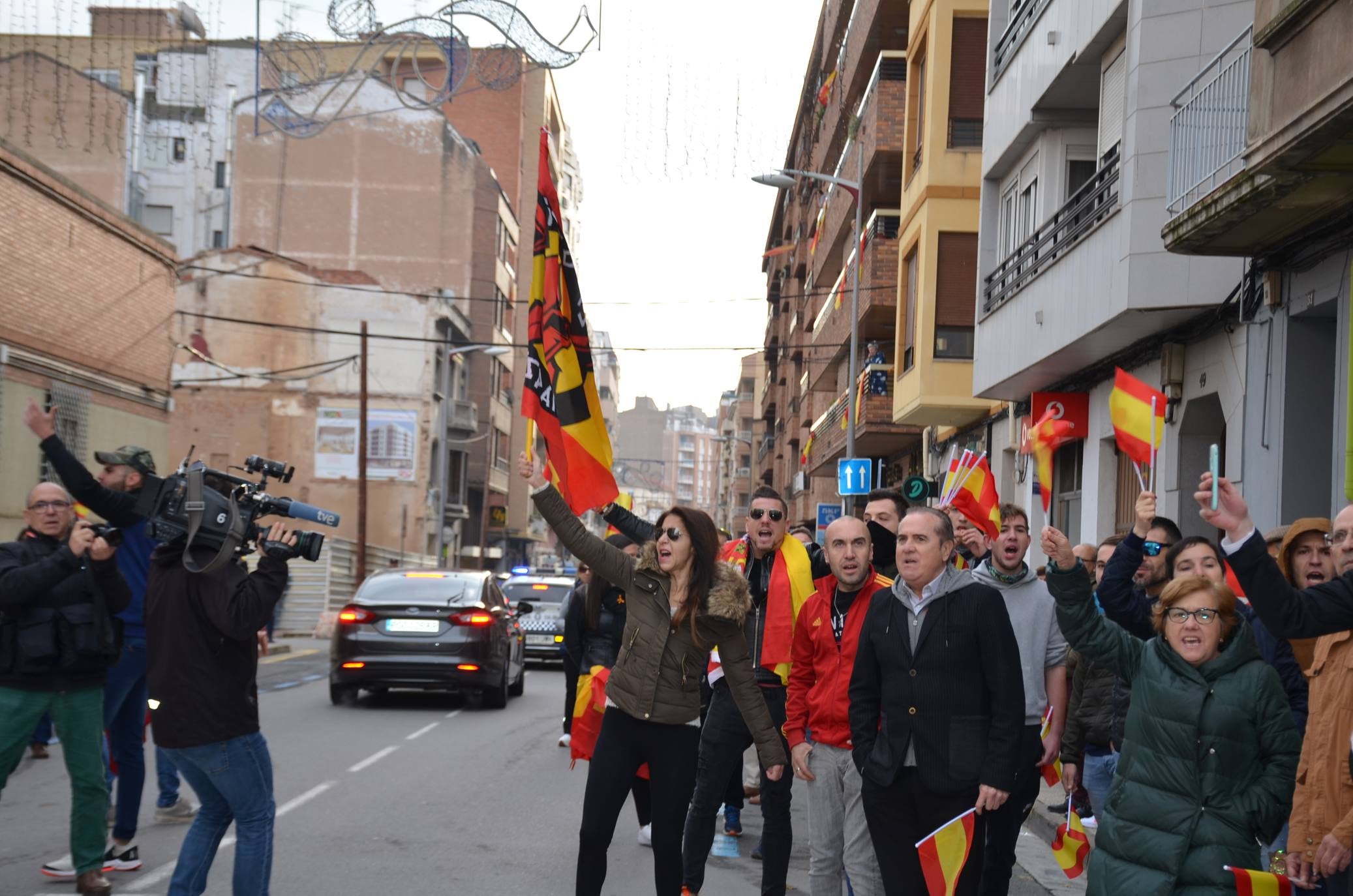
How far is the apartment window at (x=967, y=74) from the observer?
23.3 metres

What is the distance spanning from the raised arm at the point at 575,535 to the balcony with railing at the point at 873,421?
2151 cm

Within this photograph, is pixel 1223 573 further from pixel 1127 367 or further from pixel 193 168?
pixel 193 168

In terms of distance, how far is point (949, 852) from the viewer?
205 inches

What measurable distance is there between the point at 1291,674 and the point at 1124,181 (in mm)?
8458

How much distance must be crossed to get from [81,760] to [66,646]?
54cm

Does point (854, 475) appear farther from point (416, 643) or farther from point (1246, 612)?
point (1246, 612)

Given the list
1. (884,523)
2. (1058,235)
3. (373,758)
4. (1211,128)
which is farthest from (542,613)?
(884,523)

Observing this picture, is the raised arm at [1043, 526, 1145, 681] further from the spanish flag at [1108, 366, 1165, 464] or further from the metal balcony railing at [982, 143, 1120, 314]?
the metal balcony railing at [982, 143, 1120, 314]

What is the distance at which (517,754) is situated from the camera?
42.7 ft

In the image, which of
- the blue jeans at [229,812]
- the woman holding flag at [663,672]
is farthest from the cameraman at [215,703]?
the woman holding flag at [663,672]

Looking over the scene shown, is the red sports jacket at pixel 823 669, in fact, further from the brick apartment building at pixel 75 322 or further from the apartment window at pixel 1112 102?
the brick apartment building at pixel 75 322

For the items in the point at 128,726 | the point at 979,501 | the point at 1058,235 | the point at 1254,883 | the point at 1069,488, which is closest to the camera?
the point at 1254,883

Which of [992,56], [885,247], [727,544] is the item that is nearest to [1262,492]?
[727,544]

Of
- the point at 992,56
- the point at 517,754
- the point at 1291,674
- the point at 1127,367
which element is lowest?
the point at 517,754
